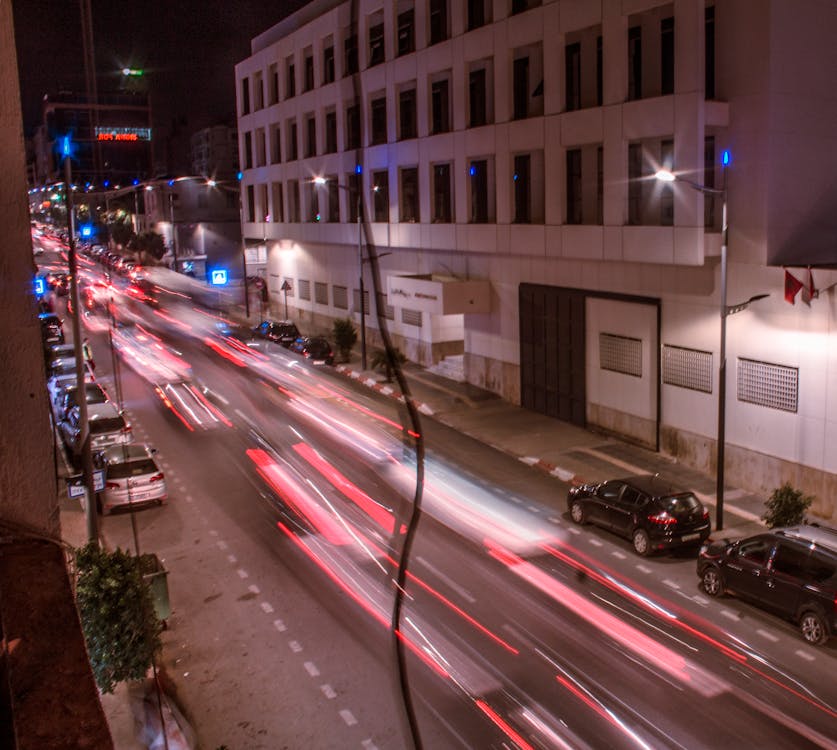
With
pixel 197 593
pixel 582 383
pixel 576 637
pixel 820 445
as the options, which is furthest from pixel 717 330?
pixel 197 593

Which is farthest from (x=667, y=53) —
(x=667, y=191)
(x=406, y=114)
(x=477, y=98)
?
(x=406, y=114)

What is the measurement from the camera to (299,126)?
1706 inches

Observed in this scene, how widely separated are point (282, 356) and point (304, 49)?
1582 cm

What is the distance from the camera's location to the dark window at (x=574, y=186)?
970 inches

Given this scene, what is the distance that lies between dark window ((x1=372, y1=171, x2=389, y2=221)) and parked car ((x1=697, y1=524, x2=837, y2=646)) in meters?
23.8

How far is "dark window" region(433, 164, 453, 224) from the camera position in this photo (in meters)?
31.5

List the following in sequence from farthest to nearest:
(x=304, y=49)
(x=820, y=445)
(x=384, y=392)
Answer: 1. (x=304, y=49)
2. (x=384, y=392)
3. (x=820, y=445)

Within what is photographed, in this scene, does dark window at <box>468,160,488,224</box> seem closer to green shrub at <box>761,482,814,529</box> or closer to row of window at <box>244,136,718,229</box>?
row of window at <box>244,136,718,229</box>

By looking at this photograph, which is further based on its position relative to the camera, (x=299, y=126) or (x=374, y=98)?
(x=299, y=126)

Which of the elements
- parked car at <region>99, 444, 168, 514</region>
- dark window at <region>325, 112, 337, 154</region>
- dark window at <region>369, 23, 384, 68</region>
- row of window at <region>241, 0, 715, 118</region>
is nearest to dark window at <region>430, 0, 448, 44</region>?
row of window at <region>241, 0, 715, 118</region>

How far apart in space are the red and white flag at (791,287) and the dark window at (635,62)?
7200 mm

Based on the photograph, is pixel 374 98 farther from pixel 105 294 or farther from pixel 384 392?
pixel 105 294

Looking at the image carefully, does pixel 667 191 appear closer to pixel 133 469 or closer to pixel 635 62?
pixel 635 62

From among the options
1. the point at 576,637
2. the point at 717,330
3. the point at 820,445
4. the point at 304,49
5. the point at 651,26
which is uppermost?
the point at 304,49
